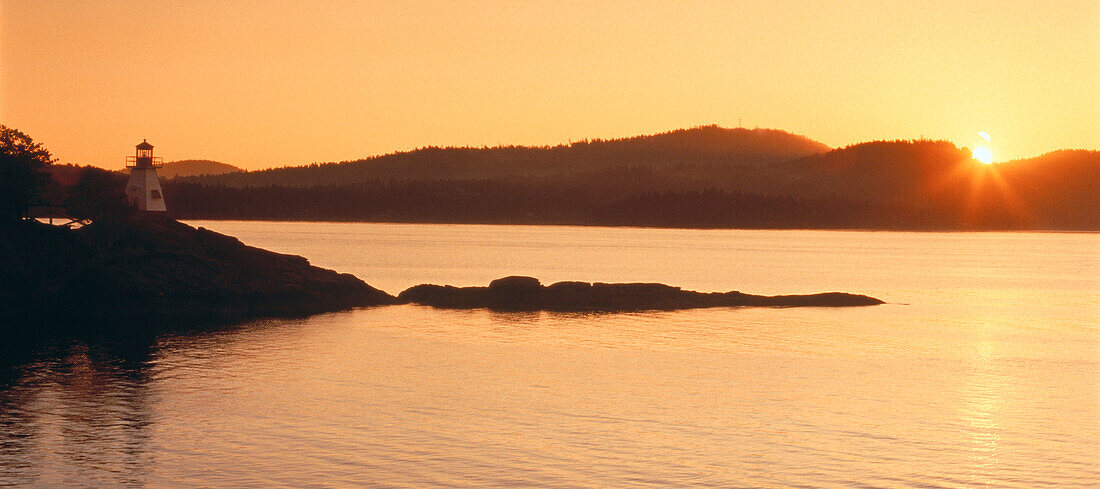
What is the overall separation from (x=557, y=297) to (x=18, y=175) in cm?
2697

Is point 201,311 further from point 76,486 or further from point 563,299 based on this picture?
point 76,486

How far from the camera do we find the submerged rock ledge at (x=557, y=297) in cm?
5562

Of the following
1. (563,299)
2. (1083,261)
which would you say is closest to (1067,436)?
(563,299)

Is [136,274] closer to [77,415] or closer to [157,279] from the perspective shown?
[157,279]

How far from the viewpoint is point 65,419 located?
24.5 m

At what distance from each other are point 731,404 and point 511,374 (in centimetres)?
782

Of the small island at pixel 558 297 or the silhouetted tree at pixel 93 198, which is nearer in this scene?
the small island at pixel 558 297

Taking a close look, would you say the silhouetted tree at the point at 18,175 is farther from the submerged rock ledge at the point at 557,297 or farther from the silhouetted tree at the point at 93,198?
the submerged rock ledge at the point at 557,297

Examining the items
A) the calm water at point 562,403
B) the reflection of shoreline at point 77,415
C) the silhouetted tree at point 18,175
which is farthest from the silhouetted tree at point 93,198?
the reflection of shoreline at point 77,415

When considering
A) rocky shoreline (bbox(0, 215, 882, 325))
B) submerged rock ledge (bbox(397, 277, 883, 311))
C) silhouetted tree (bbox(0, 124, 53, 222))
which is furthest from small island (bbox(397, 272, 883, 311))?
silhouetted tree (bbox(0, 124, 53, 222))

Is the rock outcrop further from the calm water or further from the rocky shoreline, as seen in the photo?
the calm water

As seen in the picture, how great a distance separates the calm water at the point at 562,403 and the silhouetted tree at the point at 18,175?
13898 millimetres

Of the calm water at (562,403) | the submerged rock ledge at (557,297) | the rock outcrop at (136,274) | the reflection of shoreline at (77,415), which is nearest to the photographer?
the reflection of shoreline at (77,415)

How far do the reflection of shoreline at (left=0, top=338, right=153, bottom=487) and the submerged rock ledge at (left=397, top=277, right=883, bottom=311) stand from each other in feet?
70.0
